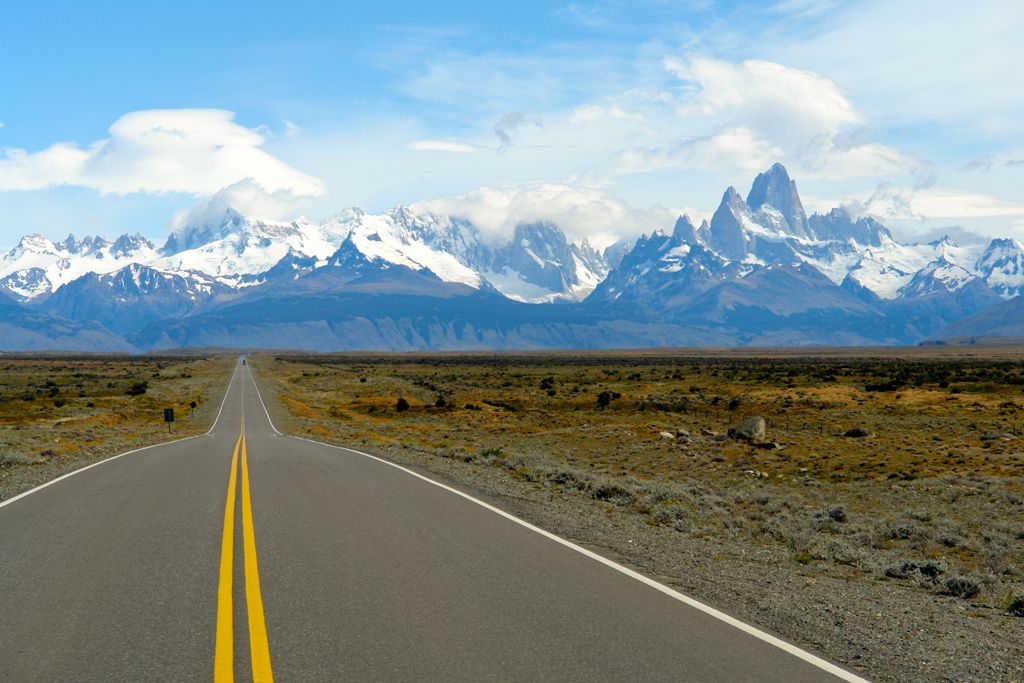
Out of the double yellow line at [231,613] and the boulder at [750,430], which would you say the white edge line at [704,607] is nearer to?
the double yellow line at [231,613]

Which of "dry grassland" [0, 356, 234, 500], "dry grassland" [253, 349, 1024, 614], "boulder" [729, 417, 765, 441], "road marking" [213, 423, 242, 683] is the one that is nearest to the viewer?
"road marking" [213, 423, 242, 683]

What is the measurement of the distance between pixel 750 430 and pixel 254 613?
28.5m

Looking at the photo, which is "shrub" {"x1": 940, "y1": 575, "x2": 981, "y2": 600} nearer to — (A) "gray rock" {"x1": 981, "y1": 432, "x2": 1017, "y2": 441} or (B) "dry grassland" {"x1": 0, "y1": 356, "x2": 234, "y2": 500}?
(B) "dry grassland" {"x1": 0, "y1": 356, "x2": 234, "y2": 500}

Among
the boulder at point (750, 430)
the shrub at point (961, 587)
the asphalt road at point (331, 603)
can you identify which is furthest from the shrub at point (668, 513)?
the boulder at point (750, 430)

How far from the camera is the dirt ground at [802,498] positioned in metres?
9.45

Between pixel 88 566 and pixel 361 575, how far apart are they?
3353mm

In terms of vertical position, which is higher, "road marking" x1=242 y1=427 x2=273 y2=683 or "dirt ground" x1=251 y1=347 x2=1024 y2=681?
"road marking" x1=242 y1=427 x2=273 y2=683

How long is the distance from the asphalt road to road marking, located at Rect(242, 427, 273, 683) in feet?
0.08

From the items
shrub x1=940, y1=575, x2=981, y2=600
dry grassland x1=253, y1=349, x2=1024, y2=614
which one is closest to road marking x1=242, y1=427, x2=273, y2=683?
dry grassland x1=253, y1=349, x2=1024, y2=614

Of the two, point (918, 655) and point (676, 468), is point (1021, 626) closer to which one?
point (918, 655)

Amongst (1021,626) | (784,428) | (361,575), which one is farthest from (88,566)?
(784,428)

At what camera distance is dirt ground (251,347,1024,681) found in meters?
9.45

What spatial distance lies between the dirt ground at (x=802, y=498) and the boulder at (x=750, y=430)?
26 cm

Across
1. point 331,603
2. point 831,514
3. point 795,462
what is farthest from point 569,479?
point 331,603
